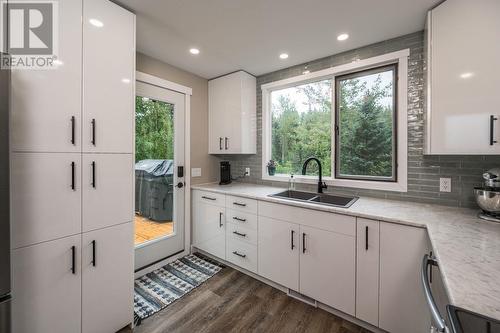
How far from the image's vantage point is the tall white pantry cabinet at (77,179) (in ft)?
3.93

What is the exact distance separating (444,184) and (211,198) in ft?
7.82

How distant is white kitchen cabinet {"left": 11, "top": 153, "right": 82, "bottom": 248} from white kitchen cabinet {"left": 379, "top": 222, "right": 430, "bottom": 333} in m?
2.19

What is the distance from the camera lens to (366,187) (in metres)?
2.18

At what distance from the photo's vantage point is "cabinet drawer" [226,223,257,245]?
7.46 ft

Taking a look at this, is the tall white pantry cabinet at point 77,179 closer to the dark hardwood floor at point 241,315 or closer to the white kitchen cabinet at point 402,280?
the dark hardwood floor at point 241,315

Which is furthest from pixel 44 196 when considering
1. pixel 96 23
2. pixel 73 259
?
pixel 96 23

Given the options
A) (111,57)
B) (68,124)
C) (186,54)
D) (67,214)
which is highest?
(186,54)

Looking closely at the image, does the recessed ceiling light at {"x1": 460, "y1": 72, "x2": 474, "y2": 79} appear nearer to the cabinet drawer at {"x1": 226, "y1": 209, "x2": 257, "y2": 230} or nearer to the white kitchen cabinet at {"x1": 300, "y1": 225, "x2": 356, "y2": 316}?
the white kitchen cabinet at {"x1": 300, "y1": 225, "x2": 356, "y2": 316}

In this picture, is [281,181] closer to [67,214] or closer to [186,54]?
[186,54]

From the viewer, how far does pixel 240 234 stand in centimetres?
237

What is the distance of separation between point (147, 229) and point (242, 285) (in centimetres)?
130

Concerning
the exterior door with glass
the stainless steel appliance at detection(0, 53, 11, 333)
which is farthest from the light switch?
the stainless steel appliance at detection(0, 53, 11, 333)

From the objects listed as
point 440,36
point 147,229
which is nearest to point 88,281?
point 147,229
